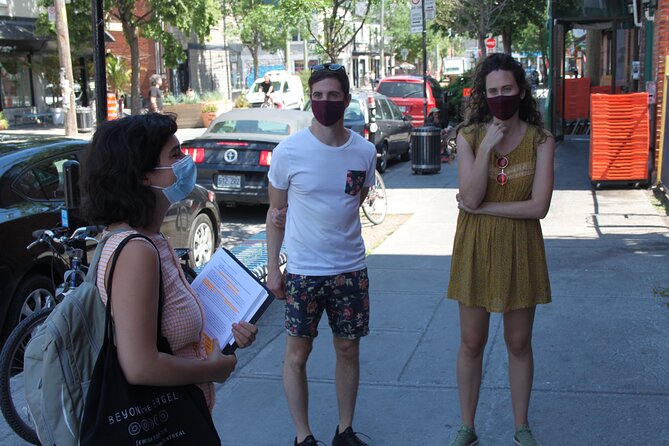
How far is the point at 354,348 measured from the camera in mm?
3779

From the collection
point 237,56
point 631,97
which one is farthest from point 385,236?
point 237,56

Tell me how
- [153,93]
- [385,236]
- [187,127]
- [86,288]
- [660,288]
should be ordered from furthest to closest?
[187,127]
[153,93]
[385,236]
[660,288]
[86,288]

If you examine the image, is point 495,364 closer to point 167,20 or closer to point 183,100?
point 167,20

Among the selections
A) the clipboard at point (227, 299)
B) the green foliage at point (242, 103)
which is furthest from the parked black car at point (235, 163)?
the green foliage at point (242, 103)

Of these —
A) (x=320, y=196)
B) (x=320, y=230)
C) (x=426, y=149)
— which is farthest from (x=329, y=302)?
(x=426, y=149)

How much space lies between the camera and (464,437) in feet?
12.7

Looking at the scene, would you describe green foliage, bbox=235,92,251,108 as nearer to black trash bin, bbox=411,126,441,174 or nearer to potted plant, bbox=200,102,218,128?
potted plant, bbox=200,102,218,128

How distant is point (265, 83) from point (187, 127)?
397cm

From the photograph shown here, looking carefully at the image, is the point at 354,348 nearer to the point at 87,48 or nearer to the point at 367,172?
the point at 367,172

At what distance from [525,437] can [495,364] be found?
4.20 feet

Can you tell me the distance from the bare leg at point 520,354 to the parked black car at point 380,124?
10619 mm

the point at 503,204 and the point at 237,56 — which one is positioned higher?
the point at 237,56

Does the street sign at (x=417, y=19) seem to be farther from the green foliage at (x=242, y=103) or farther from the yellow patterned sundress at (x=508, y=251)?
the green foliage at (x=242, y=103)

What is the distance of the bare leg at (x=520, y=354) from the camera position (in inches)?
144
